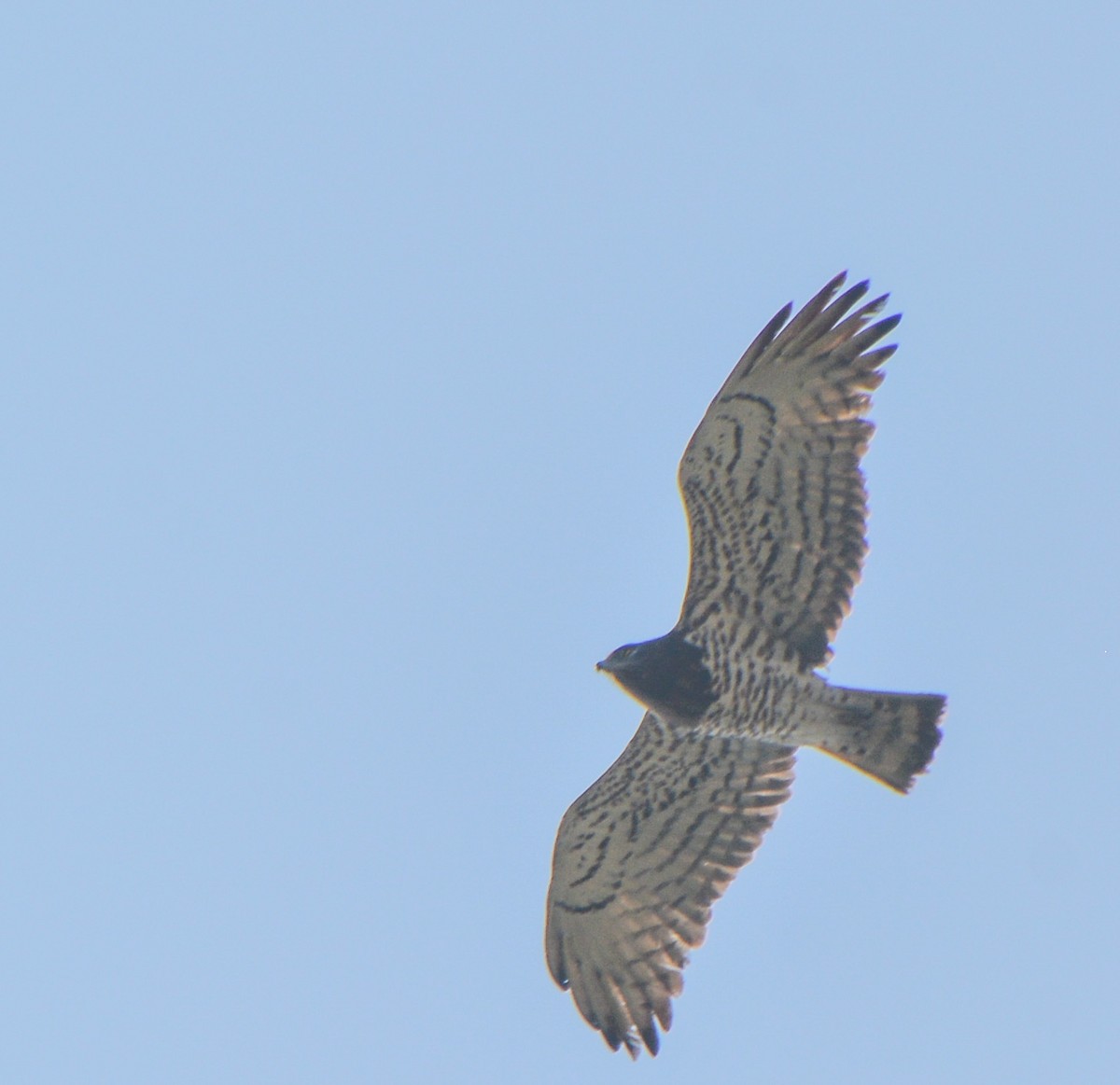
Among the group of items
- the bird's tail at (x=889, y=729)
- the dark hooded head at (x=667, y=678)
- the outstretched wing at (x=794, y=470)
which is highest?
the outstretched wing at (x=794, y=470)

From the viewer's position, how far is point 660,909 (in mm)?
14164

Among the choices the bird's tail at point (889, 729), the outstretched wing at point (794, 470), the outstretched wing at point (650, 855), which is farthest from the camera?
the outstretched wing at point (650, 855)

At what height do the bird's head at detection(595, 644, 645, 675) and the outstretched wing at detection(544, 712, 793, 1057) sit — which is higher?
the bird's head at detection(595, 644, 645, 675)

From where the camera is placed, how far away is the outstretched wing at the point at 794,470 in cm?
1311

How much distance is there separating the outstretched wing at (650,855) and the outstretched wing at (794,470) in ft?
3.93

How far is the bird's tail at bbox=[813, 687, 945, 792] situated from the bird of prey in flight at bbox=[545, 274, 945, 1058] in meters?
0.01

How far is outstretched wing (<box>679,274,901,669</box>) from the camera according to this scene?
43.0 feet

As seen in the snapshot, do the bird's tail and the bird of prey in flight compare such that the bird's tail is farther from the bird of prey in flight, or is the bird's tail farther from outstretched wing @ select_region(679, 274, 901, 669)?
outstretched wing @ select_region(679, 274, 901, 669)

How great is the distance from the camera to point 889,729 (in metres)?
13.5

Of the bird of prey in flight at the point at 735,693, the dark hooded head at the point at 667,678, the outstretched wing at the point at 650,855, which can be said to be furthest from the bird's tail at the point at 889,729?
the dark hooded head at the point at 667,678

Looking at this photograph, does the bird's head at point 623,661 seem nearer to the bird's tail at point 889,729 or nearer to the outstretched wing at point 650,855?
the outstretched wing at point 650,855

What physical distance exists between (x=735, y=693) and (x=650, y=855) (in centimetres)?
154

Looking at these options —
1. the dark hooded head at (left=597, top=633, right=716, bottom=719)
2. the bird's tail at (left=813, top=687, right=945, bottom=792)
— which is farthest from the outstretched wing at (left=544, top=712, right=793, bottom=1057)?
the bird's tail at (left=813, top=687, right=945, bottom=792)

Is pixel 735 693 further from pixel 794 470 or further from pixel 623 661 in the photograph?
pixel 794 470
